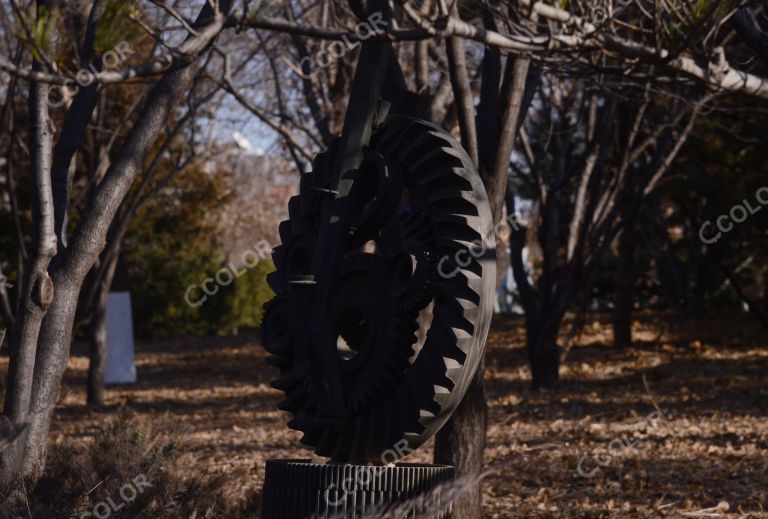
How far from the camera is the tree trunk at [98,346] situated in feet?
42.8

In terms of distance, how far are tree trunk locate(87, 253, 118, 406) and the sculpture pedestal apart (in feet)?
29.6

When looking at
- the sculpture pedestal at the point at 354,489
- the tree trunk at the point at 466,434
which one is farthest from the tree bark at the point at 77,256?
the tree trunk at the point at 466,434

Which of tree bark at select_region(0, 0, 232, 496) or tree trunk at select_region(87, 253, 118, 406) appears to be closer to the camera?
tree bark at select_region(0, 0, 232, 496)

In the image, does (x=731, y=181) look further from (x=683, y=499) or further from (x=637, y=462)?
(x=683, y=499)

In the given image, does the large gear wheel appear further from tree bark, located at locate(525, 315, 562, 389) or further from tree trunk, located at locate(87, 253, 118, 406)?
tree trunk, located at locate(87, 253, 118, 406)

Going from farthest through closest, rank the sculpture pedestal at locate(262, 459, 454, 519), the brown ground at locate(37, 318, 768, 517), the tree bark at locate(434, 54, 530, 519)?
the brown ground at locate(37, 318, 768, 517), the tree bark at locate(434, 54, 530, 519), the sculpture pedestal at locate(262, 459, 454, 519)

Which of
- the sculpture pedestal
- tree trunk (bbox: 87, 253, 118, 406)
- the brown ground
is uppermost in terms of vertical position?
tree trunk (bbox: 87, 253, 118, 406)

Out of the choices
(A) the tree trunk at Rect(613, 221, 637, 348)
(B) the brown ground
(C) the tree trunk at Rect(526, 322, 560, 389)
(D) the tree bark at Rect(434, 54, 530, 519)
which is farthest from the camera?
(A) the tree trunk at Rect(613, 221, 637, 348)

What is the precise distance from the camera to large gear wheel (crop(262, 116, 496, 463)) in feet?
14.0

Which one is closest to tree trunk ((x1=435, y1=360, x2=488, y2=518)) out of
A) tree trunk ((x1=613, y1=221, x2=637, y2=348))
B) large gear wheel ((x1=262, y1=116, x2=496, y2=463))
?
large gear wheel ((x1=262, y1=116, x2=496, y2=463))

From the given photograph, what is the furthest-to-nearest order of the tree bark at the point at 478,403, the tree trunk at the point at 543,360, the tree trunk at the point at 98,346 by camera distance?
1. the tree trunk at the point at 98,346
2. the tree trunk at the point at 543,360
3. the tree bark at the point at 478,403

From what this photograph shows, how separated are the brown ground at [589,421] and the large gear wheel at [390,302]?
55cm

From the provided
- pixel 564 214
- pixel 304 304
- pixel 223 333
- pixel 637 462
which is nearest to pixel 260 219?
pixel 223 333

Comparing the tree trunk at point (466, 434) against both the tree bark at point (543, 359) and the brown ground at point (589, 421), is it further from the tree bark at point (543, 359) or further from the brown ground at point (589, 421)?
the tree bark at point (543, 359)
